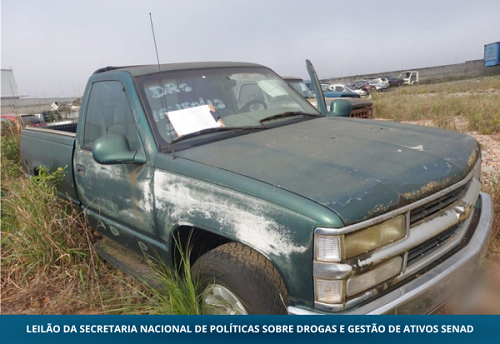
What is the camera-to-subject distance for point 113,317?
2.03 meters

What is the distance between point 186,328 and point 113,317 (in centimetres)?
44

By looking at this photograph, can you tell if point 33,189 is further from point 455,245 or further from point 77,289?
point 455,245

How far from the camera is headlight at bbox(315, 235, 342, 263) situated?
1516mm

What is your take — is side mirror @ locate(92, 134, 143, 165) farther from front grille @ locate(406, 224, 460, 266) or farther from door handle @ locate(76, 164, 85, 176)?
front grille @ locate(406, 224, 460, 266)

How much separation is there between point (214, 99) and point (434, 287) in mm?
1906

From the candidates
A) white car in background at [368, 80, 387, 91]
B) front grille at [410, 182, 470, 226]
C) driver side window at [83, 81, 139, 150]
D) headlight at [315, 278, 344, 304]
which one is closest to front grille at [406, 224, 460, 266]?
front grille at [410, 182, 470, 226]

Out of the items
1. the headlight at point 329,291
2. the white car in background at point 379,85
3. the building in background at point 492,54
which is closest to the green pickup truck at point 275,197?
the headlight at point 329,291

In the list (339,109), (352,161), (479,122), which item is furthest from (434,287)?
(479,122)

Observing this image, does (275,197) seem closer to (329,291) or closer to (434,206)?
(329,291)

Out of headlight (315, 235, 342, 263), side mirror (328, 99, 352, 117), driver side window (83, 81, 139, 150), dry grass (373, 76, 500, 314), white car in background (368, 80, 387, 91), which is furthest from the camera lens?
white car in background (368, 80, 387, 91)

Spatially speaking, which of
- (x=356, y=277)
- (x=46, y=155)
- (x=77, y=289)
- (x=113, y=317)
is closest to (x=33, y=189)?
(x=46, y=155)

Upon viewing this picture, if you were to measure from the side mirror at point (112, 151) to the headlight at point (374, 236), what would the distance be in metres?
1.45

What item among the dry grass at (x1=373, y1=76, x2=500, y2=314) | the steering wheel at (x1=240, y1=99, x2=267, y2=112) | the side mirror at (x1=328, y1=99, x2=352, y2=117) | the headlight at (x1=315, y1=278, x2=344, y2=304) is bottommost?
the dry grass at (x1=373, y1=76, x2=500, y2=314)

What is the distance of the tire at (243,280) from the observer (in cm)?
175
